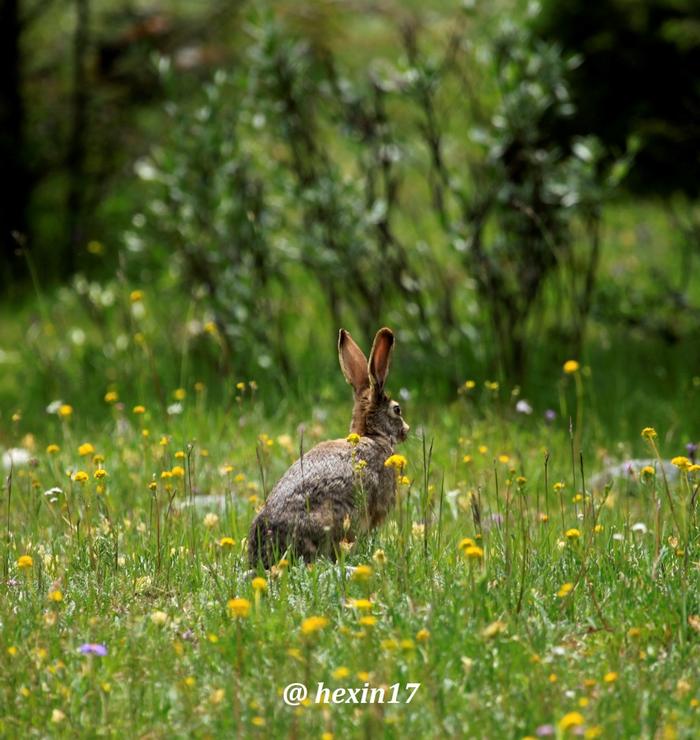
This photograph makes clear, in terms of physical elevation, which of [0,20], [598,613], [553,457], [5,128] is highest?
[0,20]

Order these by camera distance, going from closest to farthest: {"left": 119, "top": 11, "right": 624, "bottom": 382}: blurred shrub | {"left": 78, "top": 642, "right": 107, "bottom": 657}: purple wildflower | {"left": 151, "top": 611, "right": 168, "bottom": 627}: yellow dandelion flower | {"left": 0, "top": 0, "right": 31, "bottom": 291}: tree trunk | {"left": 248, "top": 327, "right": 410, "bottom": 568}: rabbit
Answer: {"left": 78, "top": 642, "right": 107, "bottom": 657}: purple wildflower
{"left": 151, "top": 611, "right": 168, "bottom": 627}: yellow dandelion flower
{"left": 248, "top": 327, "right": 410, "bottom": 568}: rabbit
{"left": 119, "top": 11, "right": 624, "bottom": 382}: blurred shrub
{"left": 0, "top": 0, "right": 31, "bottom": 291}: tree trunk

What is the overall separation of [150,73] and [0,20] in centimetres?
140

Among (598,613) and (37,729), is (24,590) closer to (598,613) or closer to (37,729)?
(37,729)

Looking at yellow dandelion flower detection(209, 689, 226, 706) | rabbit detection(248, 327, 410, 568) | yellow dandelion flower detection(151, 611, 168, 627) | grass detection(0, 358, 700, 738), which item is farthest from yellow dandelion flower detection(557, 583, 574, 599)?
yellow dandelion flower detection(151, 611, 168, 627)

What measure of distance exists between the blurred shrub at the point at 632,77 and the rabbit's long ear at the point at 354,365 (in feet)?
17.6

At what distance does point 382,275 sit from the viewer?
28.0 ft

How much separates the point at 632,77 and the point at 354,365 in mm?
6160

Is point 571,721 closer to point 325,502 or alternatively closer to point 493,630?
point 493,630

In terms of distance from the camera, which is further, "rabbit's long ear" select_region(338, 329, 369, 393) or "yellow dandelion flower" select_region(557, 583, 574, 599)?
"rabbit's long ear" select_region(338, 329, 369, 393)

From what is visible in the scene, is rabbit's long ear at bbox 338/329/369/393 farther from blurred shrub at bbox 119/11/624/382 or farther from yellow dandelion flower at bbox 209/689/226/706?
yellow dandelion flower at bbox 209/689/226/706

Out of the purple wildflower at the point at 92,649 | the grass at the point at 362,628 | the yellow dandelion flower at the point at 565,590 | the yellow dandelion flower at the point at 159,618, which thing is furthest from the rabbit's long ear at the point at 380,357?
the purple wildflower at the point at 92,649

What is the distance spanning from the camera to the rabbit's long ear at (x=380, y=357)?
5351 mm

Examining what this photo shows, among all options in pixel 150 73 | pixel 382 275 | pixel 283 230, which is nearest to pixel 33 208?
pixel 150 73

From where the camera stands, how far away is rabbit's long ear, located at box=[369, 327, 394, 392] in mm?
5351
